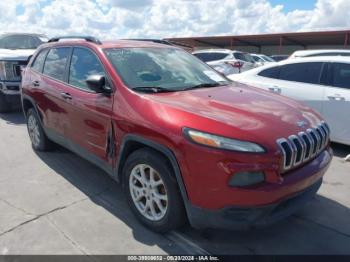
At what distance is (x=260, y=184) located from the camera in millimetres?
2658

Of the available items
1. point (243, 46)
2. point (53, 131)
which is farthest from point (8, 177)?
point (243, 46)

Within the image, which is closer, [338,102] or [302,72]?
[338,102]

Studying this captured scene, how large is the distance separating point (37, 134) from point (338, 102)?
4.68 metres

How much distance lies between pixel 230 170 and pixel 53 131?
3.02 metres

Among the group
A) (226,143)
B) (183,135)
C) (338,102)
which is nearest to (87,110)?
(183,135)

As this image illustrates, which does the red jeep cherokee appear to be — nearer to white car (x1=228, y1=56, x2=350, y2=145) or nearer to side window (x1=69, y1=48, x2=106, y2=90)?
side window (x1=69, y1=48, x2=106, y2=90)

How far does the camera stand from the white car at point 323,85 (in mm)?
5574

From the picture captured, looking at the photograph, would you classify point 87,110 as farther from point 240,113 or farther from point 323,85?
point 323,85

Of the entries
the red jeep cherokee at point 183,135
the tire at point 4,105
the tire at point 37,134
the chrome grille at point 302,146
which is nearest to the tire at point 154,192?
the red jeep cherokee at point 183,135

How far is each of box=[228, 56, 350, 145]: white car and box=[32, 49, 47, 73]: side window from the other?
3747 millimetres

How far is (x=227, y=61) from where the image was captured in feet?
46.9

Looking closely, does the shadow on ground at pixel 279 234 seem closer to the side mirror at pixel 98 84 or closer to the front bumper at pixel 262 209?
the front bumper at pixel 262 209

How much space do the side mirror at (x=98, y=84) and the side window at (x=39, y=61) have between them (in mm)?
1977

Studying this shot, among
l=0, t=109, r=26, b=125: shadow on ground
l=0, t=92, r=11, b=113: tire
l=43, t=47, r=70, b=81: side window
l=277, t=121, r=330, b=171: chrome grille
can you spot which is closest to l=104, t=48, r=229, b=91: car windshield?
l=43, t=47, r=70, b=81: side window
